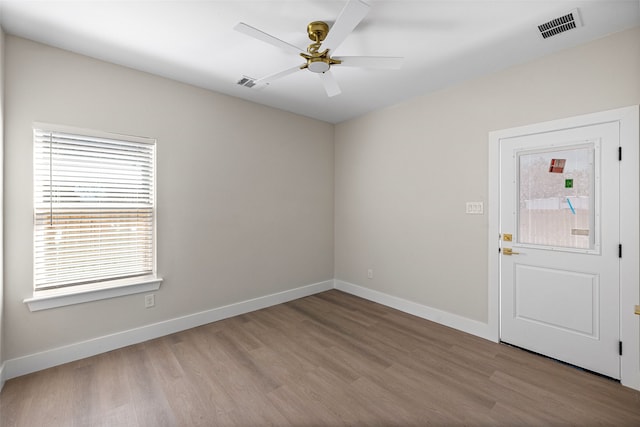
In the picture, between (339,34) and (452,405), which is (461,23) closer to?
(339,34)

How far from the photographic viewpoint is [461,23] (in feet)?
7.01

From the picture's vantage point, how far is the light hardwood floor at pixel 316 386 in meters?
1.88

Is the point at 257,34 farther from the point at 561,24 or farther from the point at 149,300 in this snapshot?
the point at 149,300

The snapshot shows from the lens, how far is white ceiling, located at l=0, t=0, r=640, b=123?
197 cm

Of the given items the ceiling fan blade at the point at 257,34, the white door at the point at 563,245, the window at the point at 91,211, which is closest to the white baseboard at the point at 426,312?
the white door at the point at 563,245

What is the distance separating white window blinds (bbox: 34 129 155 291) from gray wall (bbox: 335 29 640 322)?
2.71 metres

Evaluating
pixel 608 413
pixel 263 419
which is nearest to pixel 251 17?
pixel 263 419

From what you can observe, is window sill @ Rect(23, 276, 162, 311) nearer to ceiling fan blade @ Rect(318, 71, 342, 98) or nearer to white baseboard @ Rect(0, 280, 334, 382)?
white baseboard @ Rect(0, 280, 334, 382)

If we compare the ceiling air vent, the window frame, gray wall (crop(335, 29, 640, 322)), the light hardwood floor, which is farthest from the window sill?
the ceiling air vent

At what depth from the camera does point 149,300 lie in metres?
2.94

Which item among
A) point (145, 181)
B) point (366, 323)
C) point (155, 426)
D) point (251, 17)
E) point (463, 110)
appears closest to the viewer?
point (155, 426)

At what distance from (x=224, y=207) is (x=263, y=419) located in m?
2.29

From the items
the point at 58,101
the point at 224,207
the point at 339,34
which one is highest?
the point at 339,34

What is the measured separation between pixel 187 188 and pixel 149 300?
4.04 feet
